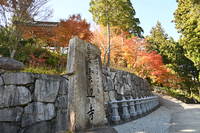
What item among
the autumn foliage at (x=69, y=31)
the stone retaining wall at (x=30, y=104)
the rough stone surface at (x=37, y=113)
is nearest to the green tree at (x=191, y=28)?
the autumn foliage at (x=69, y=31)

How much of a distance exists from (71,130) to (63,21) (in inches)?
418

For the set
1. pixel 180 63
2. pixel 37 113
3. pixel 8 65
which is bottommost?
pixel 37 113

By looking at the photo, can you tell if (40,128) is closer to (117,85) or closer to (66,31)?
(117,85)

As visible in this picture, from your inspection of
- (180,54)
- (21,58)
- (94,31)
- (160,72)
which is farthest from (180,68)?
(21,58)

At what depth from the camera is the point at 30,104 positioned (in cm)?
444

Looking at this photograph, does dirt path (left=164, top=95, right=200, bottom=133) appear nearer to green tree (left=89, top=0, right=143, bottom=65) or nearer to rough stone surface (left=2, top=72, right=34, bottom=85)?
rough stone surface (left=2, top=72, right=34, bottom=85)

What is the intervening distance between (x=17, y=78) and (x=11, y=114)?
39.7 inches

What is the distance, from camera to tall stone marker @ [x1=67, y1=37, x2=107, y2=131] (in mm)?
3058

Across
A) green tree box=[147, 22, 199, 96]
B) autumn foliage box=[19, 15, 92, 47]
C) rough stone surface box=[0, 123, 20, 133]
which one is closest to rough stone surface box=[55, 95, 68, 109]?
rough stone surface box=[0, 123, 20, 133]

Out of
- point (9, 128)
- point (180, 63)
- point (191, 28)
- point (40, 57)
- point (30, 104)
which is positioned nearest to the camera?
point (9, 128)

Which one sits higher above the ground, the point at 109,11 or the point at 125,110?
the point at 109,11

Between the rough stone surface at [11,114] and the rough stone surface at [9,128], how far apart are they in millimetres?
124

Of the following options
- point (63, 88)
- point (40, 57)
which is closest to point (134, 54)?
point (40, 57)

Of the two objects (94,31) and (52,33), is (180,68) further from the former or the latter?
(52,33)
